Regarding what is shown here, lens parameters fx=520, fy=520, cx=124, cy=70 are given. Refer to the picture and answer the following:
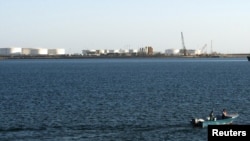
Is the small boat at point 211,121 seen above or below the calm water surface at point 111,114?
above

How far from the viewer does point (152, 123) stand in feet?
176

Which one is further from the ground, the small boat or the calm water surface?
the small boat

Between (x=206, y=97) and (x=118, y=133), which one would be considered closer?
(x=118, y=133)

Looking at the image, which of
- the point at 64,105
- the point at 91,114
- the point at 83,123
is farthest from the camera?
the point at 64,105

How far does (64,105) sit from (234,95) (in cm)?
3096

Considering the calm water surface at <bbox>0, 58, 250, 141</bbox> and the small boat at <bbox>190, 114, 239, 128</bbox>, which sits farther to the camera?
the small boat at <bbox>190, 114, 239, 128</bbox>

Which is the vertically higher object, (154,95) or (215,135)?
(215,135)

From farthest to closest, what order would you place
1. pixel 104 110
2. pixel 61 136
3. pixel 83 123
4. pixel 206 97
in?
pixel 206 97 → pixel 104 110 → pixel 83 123 → pixel 61 136

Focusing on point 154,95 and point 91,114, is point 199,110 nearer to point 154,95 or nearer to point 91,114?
point 91,114

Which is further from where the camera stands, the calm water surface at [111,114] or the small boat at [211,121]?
the small boat at [211,121]

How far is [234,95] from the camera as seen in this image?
8750 centimetres

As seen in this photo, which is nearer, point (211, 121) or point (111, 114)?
point (211, 121)

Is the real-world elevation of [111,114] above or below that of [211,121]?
below

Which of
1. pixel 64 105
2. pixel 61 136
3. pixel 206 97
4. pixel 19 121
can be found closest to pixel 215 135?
pixel 61 136
